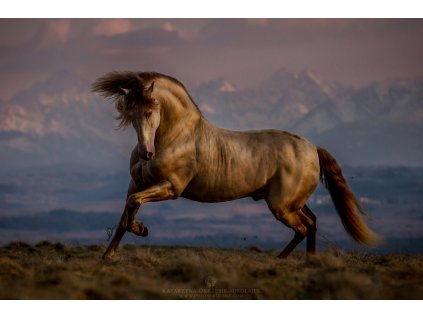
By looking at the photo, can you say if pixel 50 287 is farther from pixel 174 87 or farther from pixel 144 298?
pixel 174 87

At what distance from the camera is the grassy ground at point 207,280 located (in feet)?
27.9

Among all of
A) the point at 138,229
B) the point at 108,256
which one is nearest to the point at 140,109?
the point at 138,229

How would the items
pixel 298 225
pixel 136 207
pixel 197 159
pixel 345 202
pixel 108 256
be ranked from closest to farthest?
pixel 136 207 < pixel 108 256 < pixel 197 159 < pixel 298 225 < pixel 345 202

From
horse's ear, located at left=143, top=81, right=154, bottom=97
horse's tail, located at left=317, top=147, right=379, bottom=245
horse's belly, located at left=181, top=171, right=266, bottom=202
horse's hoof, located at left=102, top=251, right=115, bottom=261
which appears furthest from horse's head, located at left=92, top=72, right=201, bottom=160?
horse's tail, located at left=317, top=147, right=379, bottom=245

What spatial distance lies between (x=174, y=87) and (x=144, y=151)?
1216 mm

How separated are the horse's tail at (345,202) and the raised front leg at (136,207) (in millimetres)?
2911

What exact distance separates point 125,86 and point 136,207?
172cm

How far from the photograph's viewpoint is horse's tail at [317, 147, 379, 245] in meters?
12.5

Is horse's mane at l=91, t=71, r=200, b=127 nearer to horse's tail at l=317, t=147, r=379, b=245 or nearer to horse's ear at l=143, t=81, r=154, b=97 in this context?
horse's ear at l=143, t=81, r=154, b=97

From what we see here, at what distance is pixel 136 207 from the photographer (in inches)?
428

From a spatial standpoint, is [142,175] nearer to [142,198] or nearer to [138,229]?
[142,198]

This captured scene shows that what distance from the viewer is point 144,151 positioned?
34.3 ft

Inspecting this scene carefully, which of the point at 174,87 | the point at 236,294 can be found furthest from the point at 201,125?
the point at 236,294

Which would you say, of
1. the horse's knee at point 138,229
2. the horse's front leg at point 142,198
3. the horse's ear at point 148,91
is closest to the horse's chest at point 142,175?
the horse's front leg at point 142,198
